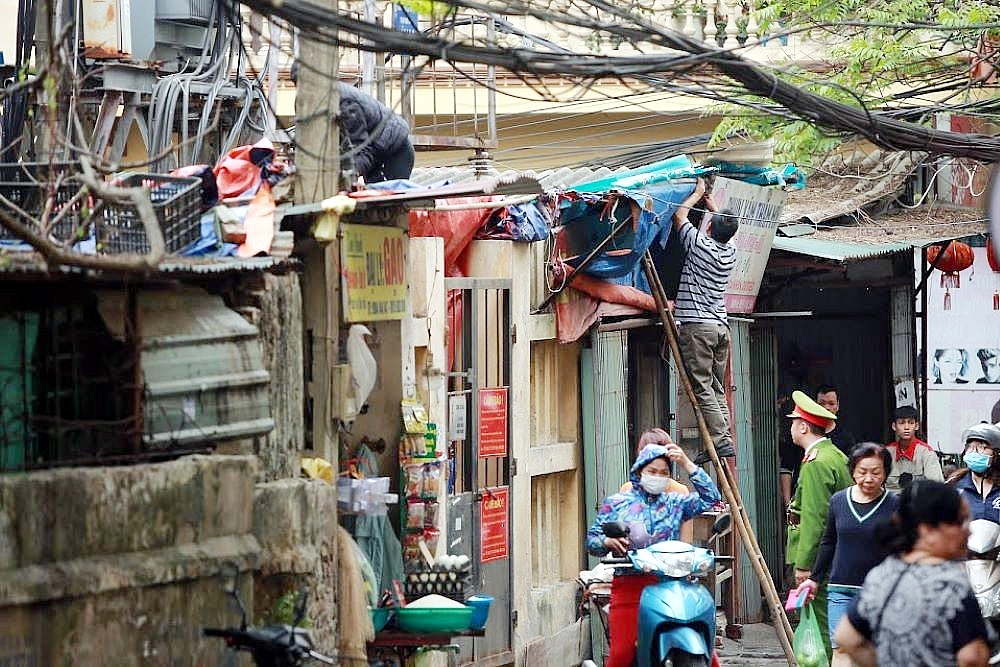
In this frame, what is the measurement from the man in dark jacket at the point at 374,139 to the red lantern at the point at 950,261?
7.12 metres

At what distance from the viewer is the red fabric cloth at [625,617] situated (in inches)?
412

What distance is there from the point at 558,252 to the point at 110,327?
5.67 metres

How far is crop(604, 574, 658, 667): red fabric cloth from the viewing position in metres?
10.5

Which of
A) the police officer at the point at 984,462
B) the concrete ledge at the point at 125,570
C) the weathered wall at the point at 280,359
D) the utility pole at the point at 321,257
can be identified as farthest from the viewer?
the police officer at the point at 984,462

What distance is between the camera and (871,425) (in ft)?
63.3

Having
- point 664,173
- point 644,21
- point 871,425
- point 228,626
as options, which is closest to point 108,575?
point 228,626

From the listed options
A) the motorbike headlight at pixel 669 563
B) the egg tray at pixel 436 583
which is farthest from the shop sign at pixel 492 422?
the egg tray at pixel 436 583

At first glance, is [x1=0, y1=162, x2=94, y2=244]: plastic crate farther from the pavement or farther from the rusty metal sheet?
the pavement

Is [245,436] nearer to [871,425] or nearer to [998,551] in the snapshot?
[998,551]

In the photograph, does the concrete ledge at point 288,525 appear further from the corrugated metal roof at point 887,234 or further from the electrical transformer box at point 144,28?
the corrugated metal roof at point 887,234

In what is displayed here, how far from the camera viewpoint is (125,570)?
7203 mm

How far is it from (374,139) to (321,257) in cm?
Result: 150

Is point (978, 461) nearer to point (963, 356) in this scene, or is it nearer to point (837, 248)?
point (837, 248)

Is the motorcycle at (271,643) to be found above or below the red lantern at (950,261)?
below
